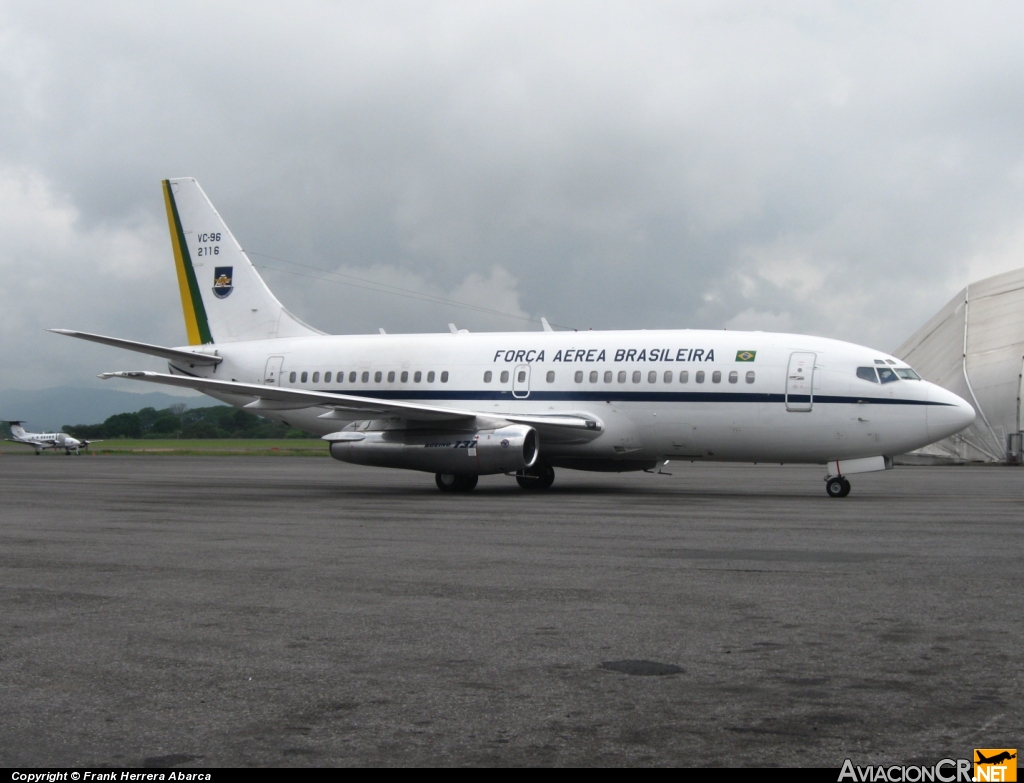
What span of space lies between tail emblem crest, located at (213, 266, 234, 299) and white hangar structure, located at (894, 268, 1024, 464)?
134 ft

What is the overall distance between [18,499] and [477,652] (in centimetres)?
1793

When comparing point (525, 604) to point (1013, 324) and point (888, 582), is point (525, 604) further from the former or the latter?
point (1013, 324)

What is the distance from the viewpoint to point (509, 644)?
281 inches

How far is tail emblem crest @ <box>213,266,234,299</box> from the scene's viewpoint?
31906mm

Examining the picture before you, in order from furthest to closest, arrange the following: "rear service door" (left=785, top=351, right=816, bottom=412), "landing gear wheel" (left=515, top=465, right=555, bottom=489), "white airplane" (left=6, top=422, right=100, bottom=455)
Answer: "white airplane" (left=6, top=422, right=100, bottom=455), "landing gear wheel" (left=515, top=465, right=555, bottom=489), "rear service door" (left=785, top=351, right=816, bottom=412)

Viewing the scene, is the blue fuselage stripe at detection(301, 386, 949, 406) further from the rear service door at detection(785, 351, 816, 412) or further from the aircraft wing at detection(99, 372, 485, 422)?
the aircraft wing at detection(99, 372, 485, 422)

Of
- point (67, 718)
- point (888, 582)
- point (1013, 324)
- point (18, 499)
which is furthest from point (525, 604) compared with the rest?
point (1013, 324)

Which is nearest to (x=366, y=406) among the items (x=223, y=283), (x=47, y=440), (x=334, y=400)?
(x=334, y=400)

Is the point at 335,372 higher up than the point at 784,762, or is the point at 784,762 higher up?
the point at 335,372

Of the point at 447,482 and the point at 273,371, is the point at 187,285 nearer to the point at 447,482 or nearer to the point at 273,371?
the point at 273,371

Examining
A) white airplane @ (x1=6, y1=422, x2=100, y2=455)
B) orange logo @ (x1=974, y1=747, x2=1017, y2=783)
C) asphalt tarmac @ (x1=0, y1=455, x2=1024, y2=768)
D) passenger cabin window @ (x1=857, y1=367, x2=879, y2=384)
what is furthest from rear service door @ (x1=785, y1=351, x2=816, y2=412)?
white airplane @ (x1=6, y1=422, x2=100, y2=455)

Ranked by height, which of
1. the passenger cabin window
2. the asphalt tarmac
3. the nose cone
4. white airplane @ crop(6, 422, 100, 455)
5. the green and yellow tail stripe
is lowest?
the asphalt tarmac

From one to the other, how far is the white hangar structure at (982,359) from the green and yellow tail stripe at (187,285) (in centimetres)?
4118

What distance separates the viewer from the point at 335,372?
2872cm
